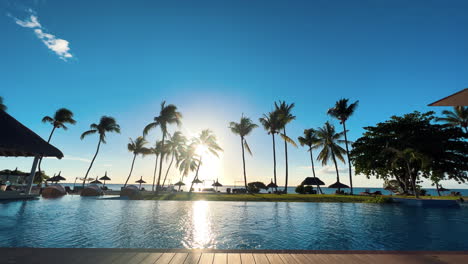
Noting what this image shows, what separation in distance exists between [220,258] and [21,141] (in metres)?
20.3

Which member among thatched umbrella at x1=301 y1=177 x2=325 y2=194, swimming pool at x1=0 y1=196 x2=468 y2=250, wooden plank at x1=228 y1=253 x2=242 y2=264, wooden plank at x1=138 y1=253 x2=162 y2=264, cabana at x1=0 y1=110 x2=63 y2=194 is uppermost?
cabana at x1=0 y1=110 x2=63 y2=194

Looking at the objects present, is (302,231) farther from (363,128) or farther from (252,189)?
(363,128)

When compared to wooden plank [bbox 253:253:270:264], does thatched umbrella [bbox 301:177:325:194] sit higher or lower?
higher

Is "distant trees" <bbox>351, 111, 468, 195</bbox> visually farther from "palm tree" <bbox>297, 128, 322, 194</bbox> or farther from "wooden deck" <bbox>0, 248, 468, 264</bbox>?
"wooden deck" <bbox>0, 248, 468, 264</bbox>

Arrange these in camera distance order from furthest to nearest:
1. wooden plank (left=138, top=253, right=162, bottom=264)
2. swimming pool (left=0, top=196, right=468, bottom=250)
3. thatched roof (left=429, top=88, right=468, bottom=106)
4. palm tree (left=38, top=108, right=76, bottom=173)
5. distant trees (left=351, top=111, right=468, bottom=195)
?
palm tree (left=38, top=108, right=76, bottom=173) → distant trees (left=351, top=111, right=468, bottom=195) → swimming pool (left=0, top=196, right=468, bottom=250) → thatched roof (left=429, top=88, right=468, bottom=106) → wooden plank (left=138, top=253, right=162, bottom=264)

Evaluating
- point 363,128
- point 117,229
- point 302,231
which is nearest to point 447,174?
point 363,128

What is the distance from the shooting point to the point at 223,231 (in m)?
8.26

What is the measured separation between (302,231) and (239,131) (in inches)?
939

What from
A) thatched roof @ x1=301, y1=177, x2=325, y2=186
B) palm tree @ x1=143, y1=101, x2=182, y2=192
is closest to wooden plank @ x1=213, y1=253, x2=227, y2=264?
palm tree @ x1=143, y1=101, x2=182, y2=192

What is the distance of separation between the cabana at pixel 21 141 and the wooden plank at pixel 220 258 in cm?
1910

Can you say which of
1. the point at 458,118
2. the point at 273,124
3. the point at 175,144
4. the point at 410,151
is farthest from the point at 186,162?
the point at 458,118

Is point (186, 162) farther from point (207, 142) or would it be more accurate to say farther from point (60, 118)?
point (60, 118)

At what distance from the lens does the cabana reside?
15.5 m

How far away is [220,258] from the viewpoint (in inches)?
157
